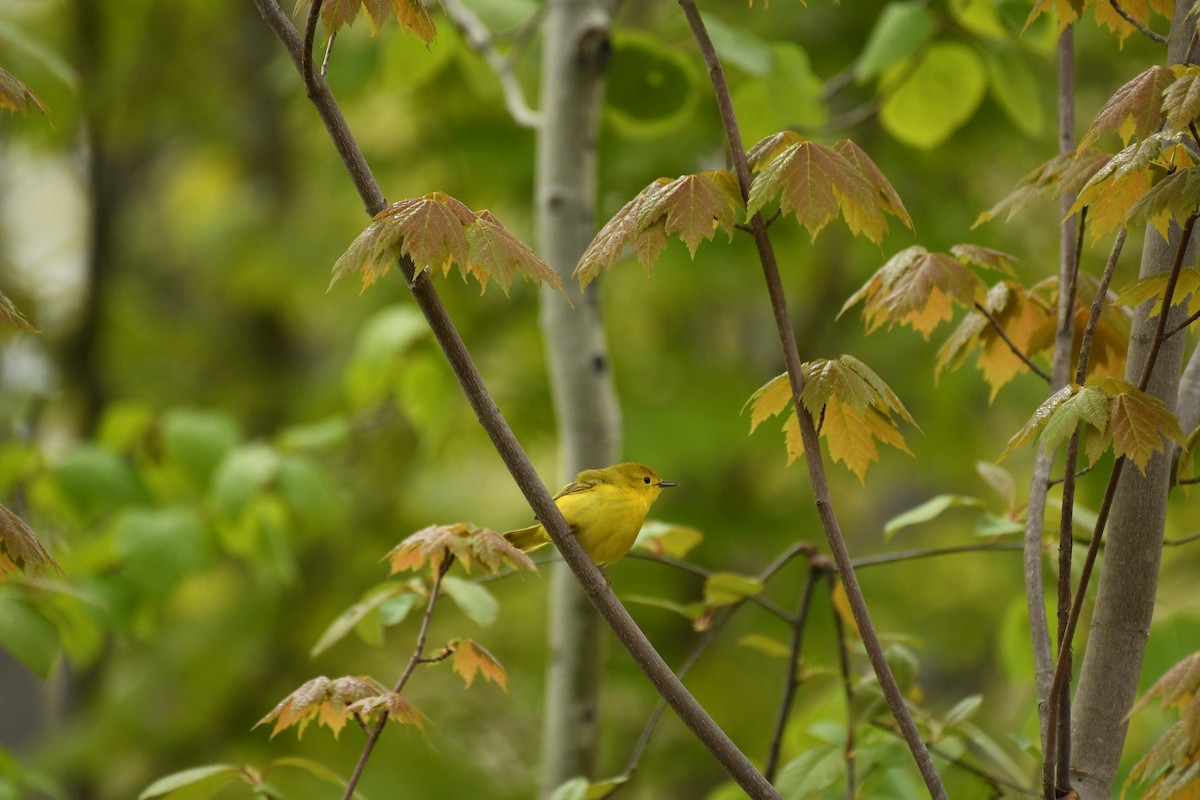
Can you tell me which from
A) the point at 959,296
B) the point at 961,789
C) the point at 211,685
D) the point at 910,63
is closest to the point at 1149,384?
the point at 959,296

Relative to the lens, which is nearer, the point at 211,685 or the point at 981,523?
the point at 981,523

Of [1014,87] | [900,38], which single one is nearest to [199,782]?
[900,38]

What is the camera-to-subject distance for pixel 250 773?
1.63 metres

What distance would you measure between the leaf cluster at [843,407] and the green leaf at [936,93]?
5.05 feet

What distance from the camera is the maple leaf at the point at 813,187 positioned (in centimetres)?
120

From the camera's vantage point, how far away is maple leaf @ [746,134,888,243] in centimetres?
120

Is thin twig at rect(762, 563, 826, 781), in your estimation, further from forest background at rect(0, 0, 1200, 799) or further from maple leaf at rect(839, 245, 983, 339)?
forest background at rect(0, 0, 1200, 799)

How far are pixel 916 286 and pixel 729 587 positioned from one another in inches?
25.0

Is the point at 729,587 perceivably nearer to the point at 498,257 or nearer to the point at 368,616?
the point at 368,616

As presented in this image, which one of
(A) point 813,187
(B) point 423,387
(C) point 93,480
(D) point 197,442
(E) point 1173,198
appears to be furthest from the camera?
(B) point 423,387

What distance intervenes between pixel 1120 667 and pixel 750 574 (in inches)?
159

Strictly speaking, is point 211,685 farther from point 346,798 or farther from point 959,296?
point 959,296

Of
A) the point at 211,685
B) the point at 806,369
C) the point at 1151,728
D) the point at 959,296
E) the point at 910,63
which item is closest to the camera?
the point at 806,369

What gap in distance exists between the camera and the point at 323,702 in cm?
149
